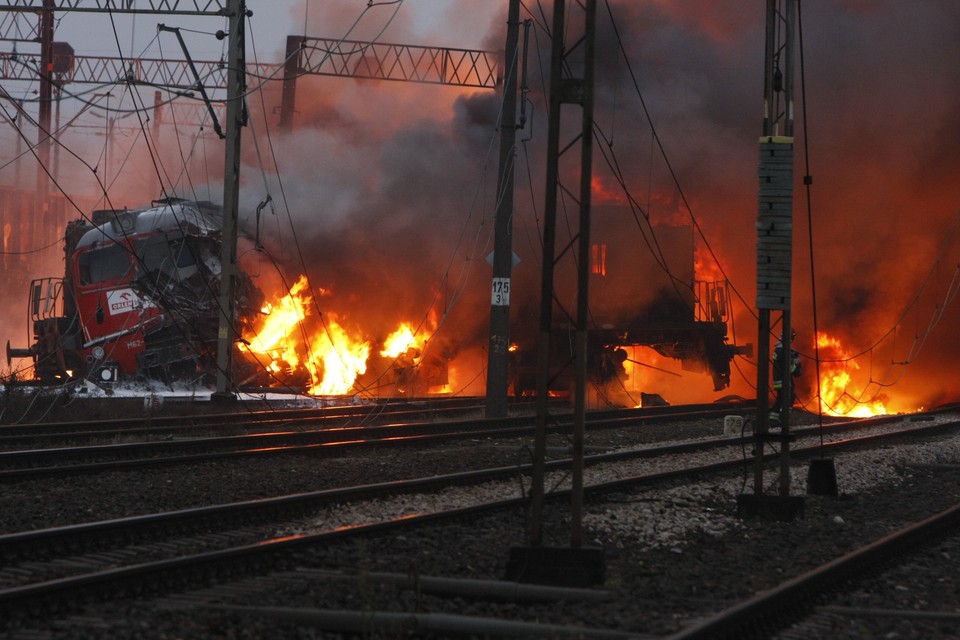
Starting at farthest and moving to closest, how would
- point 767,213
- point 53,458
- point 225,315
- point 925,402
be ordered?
point 925,402 → point 225,315 → point 53,458 → point 767,213

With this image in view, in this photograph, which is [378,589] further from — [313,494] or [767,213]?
[767,213]

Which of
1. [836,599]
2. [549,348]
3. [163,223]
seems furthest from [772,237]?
[163,223]

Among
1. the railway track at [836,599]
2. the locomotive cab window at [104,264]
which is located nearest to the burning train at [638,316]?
the locomotive cab window at [104,264]

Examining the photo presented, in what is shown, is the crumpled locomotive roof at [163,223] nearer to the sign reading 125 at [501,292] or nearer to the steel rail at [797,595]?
the sign reading 125 at [501,292]

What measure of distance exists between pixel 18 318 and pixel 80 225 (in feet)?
127

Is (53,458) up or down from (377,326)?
down

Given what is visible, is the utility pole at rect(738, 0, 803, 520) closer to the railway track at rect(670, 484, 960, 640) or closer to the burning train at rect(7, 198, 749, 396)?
the railway track at rect(670, 484, 960, 640)

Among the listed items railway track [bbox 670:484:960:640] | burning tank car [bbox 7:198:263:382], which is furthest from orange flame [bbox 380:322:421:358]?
railway track [bbox 670:484:960:640]

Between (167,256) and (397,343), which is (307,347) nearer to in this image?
(397,343)

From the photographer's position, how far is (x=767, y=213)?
32.9 feet

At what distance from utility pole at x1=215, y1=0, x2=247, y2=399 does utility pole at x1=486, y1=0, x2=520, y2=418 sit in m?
4.73

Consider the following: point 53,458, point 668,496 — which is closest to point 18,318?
point 53,458

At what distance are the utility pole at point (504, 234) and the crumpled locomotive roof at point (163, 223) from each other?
8.23 meters

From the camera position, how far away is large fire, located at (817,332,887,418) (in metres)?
28.3
